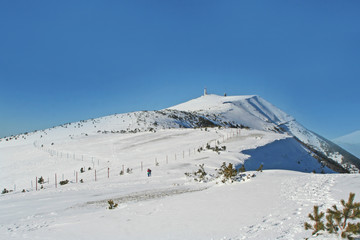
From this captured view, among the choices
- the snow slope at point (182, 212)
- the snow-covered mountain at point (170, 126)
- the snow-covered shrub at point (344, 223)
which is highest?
the snow-covered mountain at point (170, 126)

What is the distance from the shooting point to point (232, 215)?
8.31 meters

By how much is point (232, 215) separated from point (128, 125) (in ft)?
184

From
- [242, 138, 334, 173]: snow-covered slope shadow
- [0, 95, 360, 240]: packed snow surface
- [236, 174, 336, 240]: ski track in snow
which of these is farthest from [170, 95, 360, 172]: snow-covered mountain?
[236, 174, 336, 240]: ski track in snow

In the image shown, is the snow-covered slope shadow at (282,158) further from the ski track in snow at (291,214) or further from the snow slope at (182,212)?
the ski track in snow at (291,214)

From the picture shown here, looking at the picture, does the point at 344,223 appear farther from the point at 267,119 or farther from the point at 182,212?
the point at 267,119

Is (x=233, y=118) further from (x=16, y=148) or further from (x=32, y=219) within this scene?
(x=32, y=219)

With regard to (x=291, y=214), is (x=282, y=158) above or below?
above

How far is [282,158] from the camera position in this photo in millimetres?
29875

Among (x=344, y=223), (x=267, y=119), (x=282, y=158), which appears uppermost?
(x=267, y=119)

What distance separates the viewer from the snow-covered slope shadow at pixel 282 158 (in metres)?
27.3

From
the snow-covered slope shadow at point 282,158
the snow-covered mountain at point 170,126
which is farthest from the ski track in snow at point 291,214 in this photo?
the snow-covered mountain at point 170,126

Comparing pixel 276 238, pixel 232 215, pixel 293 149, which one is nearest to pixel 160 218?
pixel 232 215

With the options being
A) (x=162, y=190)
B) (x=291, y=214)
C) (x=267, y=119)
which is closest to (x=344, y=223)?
(x=291, y=214)

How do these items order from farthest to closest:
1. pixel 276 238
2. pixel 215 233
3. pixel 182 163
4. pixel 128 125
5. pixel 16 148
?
pixel 128 125
pixel 16 148
pixel 182 163
pixel 215 233
pixel 276 238
